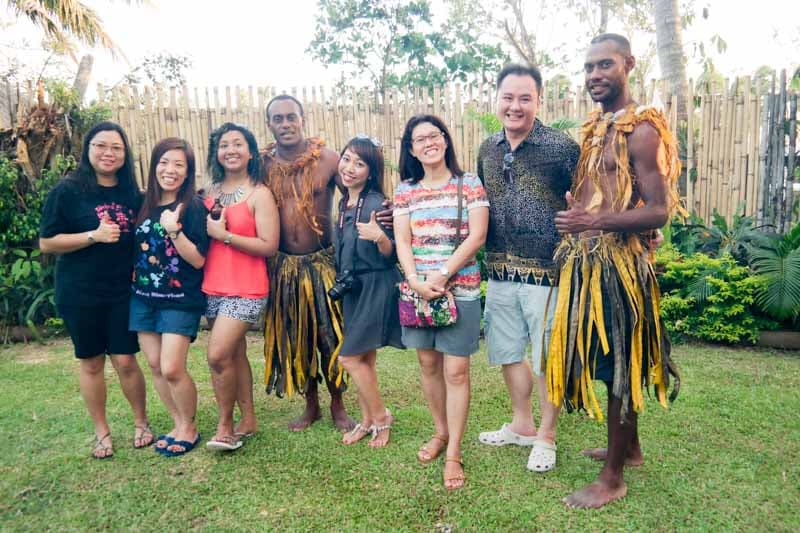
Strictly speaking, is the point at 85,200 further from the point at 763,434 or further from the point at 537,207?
the point at 763,434

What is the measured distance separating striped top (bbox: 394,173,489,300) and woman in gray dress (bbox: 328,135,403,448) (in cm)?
23

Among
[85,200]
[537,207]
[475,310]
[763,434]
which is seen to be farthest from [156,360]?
[763,434]

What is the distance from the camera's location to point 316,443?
3262 millimetres

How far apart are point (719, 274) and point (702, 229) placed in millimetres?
891

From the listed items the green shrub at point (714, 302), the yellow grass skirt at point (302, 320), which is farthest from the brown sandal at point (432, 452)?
the green shrub at point (714, 302)

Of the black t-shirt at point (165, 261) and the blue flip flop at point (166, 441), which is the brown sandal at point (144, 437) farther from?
the black t-shirt at point (165, 261)

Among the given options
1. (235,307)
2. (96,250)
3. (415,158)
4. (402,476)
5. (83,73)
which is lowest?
(402,476)

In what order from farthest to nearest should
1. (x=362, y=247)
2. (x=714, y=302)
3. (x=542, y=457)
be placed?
(x=714, y=302) < (x=362, y=247) < (x=542, y=457)

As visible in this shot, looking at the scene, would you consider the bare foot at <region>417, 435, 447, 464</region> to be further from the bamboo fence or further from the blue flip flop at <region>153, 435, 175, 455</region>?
the bamboo fence

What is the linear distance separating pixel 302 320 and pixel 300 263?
327 mm

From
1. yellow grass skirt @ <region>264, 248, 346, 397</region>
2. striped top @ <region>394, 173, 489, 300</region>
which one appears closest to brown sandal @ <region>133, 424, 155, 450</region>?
yellow grass skirt @ <region>264, 248, 346, 397</region>

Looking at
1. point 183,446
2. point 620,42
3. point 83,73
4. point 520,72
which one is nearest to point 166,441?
point 183,446

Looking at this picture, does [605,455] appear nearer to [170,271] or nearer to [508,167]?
[508,167]

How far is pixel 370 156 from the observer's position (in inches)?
122
